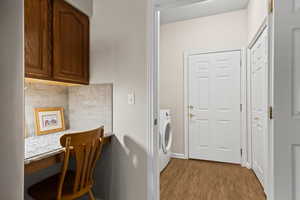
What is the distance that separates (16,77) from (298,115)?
1.51 meters

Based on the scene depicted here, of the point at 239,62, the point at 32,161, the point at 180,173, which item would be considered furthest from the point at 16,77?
the point at 239,62

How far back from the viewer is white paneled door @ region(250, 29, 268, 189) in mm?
2113

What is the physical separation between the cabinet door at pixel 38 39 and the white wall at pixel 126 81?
0.50 meters

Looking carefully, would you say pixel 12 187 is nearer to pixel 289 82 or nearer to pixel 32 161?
pixel 32 161

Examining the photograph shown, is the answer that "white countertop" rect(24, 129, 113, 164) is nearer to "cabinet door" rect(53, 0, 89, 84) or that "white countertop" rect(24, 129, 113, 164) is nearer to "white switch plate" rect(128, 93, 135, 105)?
"cabinet door" rect(53, 0, 89, 84)

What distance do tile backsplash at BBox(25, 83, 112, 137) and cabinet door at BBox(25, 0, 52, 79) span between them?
40cm

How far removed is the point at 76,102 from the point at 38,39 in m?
0.77

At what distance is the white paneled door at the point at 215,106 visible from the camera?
3.13 metres

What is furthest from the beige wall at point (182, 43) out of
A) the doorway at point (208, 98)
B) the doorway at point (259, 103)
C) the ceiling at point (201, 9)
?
the doorway at point (259, 103)

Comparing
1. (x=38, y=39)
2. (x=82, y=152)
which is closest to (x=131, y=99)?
(x=82, y=152)

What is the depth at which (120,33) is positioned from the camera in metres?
1.77

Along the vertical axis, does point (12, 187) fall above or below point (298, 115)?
below

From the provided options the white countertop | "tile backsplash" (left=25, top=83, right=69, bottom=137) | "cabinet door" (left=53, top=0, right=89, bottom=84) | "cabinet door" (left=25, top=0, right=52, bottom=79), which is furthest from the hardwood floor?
"cabinet door" (left=25, top=0, right=52, bottom=79)

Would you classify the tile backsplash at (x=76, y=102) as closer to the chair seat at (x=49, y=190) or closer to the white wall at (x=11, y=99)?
the chair seat at (x=49, y=190)
